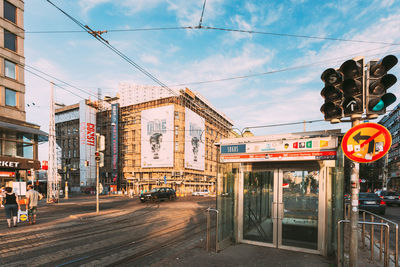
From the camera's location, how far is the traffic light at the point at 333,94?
4289 millimetres

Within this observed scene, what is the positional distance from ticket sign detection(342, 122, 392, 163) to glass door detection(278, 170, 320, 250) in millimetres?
2388

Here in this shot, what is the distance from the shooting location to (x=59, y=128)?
206 ft

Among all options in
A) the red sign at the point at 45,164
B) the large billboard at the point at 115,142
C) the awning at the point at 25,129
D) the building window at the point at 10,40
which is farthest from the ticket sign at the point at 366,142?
the large billboard at the point at 115,142

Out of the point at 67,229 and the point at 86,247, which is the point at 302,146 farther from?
the point at 67,229

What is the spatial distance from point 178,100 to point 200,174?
17.7 meters

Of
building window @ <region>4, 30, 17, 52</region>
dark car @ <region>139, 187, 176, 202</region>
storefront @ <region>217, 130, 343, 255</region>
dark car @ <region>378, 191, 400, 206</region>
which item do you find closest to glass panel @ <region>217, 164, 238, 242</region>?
storefront @ <region>217, 130, 343, 255</region>

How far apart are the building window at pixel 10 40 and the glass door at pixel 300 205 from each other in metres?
27.4

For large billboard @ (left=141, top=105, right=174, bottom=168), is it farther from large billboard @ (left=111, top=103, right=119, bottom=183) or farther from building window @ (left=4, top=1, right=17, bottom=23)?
building window @ (left=4, top=1, right=17, bottom=23)

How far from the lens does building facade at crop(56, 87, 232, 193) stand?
4625cm

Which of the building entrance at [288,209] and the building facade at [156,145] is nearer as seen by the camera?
the building entrance at [288,209]

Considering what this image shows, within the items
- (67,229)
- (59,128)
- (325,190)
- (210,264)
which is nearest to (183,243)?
(210,264)

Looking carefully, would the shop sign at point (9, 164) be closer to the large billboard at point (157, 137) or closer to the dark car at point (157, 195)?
the dark car at point (157, 195)

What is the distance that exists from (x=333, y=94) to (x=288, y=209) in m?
3.83

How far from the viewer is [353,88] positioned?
4125 millimetres
